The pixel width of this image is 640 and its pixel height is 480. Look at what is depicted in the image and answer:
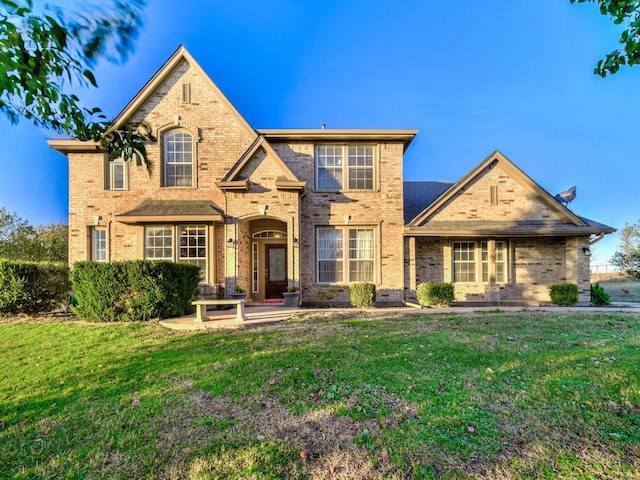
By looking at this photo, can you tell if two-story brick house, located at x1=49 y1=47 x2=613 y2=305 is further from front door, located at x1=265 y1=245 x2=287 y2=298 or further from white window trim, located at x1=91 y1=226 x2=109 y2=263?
front door, located at x1=265 y1=245 x2=287 y2=298

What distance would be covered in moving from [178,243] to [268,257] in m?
3.60

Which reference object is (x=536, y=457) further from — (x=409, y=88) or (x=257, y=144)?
(x=409, y=88)

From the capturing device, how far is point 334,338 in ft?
21.4

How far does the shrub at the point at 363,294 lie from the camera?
1149 cm

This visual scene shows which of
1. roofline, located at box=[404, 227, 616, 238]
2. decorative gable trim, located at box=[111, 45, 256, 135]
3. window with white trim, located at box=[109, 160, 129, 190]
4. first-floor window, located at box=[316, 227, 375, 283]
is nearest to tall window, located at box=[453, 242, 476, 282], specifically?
roofline, located at box=[404, 227, 616, 238]

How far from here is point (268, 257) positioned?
1346 centimetres

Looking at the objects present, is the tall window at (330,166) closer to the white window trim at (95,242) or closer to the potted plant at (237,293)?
the potted plant at (237,293)

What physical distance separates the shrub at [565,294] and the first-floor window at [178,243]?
13.4 metres

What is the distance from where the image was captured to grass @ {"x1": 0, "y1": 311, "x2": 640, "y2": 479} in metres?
2.66

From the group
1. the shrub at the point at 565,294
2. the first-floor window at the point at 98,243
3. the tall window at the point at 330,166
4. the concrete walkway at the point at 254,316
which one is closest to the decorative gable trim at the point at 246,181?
the tall window at the point at 330,166

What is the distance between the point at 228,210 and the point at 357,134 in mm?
5871

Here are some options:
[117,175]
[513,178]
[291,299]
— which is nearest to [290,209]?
[291,299]

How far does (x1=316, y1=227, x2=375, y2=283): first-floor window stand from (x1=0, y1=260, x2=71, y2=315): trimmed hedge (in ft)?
29.5

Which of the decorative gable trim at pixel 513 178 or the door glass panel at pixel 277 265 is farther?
the door glass panel at pixel 277 265
